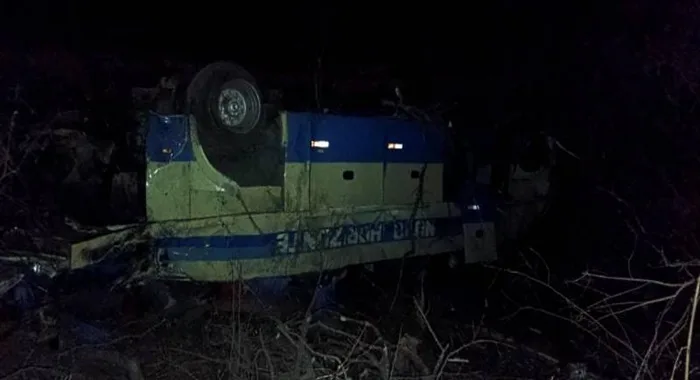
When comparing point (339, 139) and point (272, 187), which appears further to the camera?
point (339, 139)

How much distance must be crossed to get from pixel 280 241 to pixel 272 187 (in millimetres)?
531

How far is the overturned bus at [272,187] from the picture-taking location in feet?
24.7

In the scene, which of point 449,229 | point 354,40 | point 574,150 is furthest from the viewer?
point 354,40

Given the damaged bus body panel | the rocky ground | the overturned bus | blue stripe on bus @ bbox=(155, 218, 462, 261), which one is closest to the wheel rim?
the overturned bus

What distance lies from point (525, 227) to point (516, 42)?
374 centimetres

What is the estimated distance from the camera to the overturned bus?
7.54 meters

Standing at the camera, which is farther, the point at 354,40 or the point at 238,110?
the point at 354,40

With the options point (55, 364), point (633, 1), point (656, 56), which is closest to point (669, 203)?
point (656, 56)

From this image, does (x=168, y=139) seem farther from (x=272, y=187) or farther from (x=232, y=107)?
(x=272, y=187)

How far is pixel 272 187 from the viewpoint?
26.2 ft

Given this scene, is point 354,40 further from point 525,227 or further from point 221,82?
point 221,82

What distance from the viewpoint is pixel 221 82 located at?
306 inches

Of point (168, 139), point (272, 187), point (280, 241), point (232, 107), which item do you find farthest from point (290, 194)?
point (168, 139)

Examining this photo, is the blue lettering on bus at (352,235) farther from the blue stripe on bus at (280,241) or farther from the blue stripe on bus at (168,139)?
the blue stripe on bus at (168,139)
